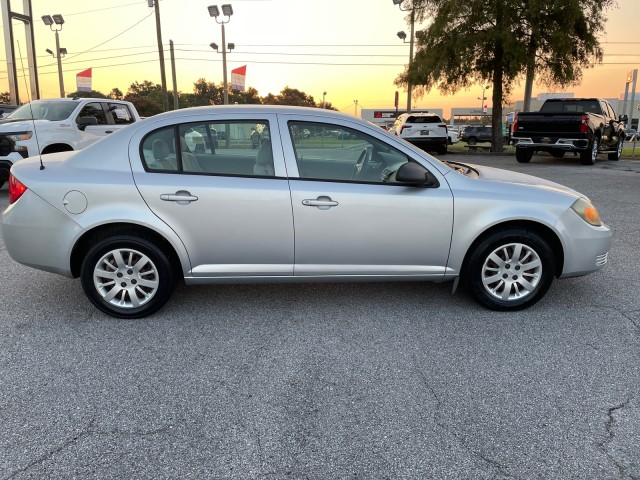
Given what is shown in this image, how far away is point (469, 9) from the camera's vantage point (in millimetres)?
20500

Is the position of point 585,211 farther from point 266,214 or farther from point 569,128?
point 569,128

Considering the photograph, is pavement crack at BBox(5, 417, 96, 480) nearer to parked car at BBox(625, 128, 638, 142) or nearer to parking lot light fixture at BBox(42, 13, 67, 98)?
parked car at BBox(625, 128, 638, 142)

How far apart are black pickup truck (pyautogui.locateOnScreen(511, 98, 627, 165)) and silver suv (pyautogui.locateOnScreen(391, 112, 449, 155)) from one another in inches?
143

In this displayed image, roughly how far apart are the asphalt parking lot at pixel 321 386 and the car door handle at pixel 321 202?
3.09 ft

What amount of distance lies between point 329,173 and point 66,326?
7.82 ft

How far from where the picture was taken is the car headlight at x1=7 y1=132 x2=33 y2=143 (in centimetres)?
948

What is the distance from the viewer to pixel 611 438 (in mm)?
2588

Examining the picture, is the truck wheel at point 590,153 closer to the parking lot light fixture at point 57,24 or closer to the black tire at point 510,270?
the black tire at point 510,270

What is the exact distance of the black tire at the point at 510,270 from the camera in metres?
4.13

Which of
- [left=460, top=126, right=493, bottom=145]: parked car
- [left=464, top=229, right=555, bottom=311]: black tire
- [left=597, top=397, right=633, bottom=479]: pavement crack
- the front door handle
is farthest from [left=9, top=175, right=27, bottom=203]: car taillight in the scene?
[left=460, top=126, right=493, bottom=145]: parked car

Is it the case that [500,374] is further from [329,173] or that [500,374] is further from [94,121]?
[94,121]

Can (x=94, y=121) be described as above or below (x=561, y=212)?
above

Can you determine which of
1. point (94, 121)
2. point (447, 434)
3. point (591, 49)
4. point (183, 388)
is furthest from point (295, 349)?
point (591, 49)

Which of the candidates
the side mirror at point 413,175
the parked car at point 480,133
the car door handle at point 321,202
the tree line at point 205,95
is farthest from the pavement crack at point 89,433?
the tree line at point 205,95
